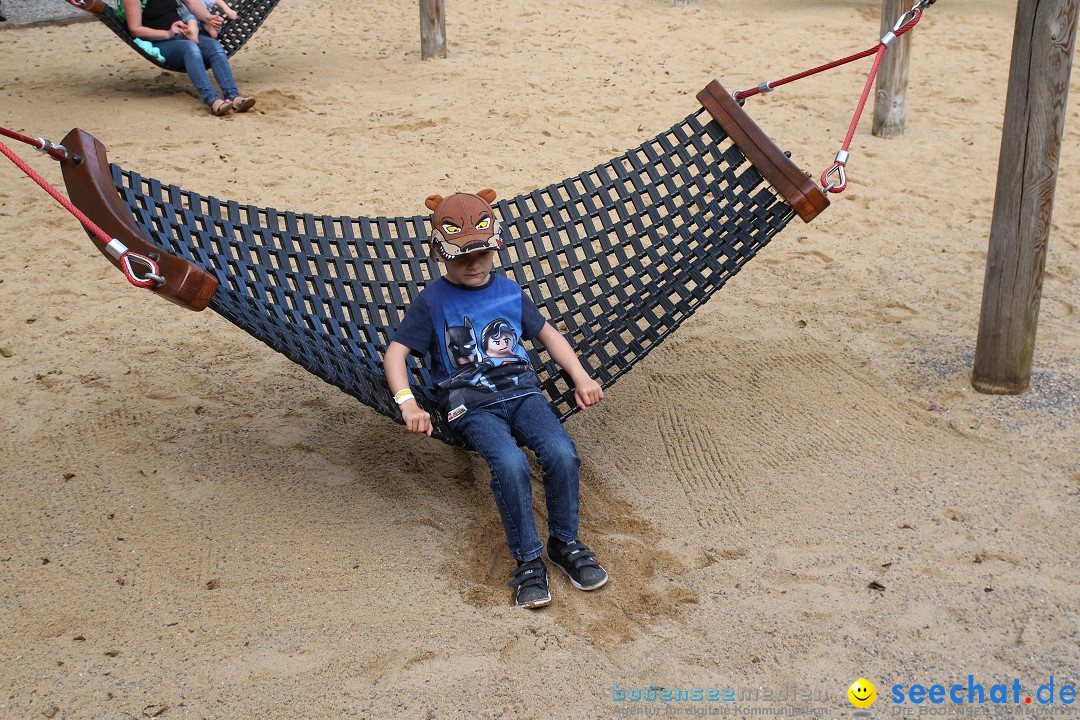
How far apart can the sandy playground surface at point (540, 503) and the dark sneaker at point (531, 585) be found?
0.04 meters

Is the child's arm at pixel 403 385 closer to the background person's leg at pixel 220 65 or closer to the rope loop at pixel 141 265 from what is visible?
the rope loop at pixel 141 265

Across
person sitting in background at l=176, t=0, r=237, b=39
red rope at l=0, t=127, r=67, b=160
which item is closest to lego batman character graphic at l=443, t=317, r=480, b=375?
red rope at l=0, t=127, r=67, b=160

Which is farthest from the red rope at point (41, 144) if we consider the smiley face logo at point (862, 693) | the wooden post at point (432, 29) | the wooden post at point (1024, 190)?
the wooden post at point (432, 29)

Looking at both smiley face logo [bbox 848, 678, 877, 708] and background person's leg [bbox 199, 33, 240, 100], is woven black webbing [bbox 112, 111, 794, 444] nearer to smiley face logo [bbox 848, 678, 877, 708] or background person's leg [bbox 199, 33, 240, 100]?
smiley face logo [bbox 848, 678, 877, 708]

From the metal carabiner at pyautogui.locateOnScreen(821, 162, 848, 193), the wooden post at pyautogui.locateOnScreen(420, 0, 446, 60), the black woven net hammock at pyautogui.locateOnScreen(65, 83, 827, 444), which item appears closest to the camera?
the black woven net hammock at pyautogui.locateOnScreen(65, 83, 827, 444)

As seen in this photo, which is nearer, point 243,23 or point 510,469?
point 510,469

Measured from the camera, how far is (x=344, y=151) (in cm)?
513

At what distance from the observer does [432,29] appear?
21.9 ft

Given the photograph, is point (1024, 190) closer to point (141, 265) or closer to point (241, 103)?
point (141, 265)

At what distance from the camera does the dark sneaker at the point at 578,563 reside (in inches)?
93.7

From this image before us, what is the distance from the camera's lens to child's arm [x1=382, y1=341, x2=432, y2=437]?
7.80 ft

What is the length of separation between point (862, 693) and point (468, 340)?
1.14m

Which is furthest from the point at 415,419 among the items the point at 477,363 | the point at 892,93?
the point at 892,93

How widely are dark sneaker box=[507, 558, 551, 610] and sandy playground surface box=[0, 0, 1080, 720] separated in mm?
39
